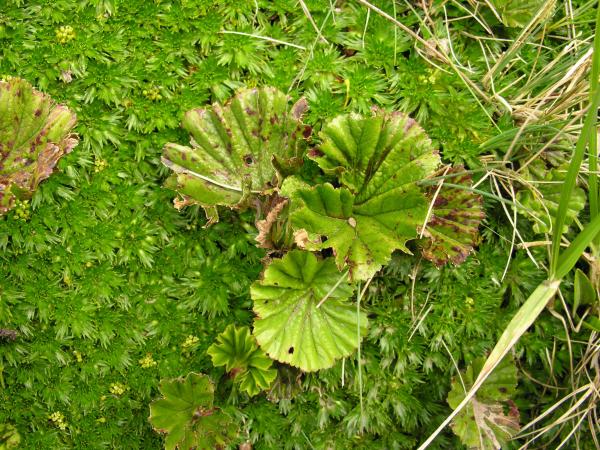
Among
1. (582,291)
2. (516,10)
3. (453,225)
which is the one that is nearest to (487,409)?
(582,291)

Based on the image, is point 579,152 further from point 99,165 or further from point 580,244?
point 99,165

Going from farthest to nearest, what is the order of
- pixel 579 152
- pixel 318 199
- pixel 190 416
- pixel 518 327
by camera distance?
pixel 190 416 < pixel 318 199 < pixel 518 327 < pixel 579 152

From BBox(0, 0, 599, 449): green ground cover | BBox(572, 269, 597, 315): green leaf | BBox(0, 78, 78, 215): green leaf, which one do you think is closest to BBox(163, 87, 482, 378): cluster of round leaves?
BBox(0, 0, 599, 449): green ground cover

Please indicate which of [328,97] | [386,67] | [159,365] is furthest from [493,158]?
[159,365]

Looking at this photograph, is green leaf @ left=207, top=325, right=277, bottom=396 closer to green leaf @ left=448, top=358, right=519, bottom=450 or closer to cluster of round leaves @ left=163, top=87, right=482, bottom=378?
cluster of round leaves @ left=163, top=87, right=482, bottom=378

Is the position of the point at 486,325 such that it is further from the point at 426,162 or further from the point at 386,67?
the point at 386,67

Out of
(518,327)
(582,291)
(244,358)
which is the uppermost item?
(518,327)

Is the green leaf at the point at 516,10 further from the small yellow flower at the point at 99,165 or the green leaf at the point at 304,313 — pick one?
the small yellow flower at the point at 99,165

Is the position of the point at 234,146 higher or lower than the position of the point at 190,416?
higher
